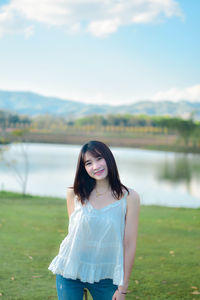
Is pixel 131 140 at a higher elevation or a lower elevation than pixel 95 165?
lower

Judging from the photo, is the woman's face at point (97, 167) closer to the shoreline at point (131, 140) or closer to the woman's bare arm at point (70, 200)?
the woman's bare arm at point (70, 200)

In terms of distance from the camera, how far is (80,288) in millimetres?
1903

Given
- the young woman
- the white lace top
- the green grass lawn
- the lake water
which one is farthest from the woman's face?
the lake water

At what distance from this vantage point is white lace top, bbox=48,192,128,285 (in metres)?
1.86

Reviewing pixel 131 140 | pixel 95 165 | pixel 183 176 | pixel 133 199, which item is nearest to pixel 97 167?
pixel 95 165

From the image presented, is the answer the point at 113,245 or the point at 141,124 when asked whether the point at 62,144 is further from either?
the point at 113,245

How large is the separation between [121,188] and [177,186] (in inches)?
780

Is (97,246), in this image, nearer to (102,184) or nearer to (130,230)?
(130,230)

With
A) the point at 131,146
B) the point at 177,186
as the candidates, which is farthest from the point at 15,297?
the point at 131,146

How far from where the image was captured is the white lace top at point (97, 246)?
1861 mm

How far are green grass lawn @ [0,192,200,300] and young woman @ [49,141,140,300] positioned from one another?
2056 millimetres

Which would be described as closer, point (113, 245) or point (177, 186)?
point (113, 245)

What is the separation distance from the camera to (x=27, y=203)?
10.9m

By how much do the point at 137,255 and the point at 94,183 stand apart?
3.52 meters
